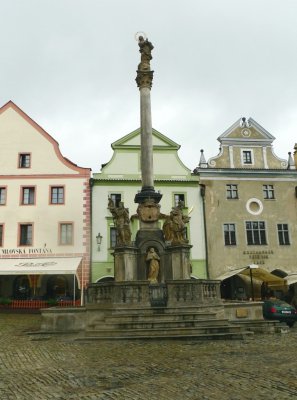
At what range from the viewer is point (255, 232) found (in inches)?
1303

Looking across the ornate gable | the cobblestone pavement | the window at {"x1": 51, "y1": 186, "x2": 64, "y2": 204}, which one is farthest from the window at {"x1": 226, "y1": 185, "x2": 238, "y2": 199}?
the cobblestone pavement

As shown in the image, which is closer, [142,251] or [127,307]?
[127,307]

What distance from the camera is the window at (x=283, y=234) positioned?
109 feet

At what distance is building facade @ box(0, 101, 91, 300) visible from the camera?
100 feet

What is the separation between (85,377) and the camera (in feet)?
26.6

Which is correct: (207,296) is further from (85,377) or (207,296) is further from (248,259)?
(248,259)

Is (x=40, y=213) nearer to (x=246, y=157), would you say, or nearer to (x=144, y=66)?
(x=144, y=66)

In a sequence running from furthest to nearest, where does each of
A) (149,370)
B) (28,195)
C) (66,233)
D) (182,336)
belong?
(28,195) → (66,233) → (182,336) → (149,370)

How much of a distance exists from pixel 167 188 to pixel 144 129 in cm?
1297

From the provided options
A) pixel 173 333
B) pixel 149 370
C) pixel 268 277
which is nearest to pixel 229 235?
pixel 268 277

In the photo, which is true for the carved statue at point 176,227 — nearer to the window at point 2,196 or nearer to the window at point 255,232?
the window at point 255,232

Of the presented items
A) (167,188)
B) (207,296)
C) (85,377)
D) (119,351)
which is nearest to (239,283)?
(167,188)

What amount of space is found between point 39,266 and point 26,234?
10.7 ft

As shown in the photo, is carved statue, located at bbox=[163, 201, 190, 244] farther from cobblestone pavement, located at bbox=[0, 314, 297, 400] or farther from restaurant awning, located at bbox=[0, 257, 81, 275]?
restaurant awning, located at bbox=[0, 257, 81, 275]
